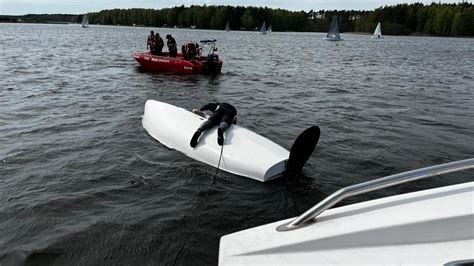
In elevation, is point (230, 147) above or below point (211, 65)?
below

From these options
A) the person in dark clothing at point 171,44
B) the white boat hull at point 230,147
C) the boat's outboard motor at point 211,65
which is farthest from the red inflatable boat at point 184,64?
the white boat hull at point 230,147

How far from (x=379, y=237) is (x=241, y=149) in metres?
4.69

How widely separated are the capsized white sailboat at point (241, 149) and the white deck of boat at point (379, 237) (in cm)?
366

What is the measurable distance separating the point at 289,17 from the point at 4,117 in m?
159

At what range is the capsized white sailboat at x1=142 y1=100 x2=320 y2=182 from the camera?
22.1 ft

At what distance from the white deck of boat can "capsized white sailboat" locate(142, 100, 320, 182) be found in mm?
3662

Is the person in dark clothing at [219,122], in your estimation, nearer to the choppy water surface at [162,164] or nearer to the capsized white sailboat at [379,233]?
the choppy water surface at [162,164]

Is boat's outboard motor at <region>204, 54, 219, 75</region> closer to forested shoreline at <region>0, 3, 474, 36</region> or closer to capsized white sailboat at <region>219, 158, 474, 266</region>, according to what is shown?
capsized white sailboat at <region>219, 158, 474, 266</region>

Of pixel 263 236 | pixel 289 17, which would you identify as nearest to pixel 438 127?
pixel 263 236

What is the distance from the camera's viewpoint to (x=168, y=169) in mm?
7531

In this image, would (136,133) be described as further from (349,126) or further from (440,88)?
(440,88)

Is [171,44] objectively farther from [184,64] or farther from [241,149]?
[241,149]

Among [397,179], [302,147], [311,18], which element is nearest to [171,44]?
[302,147]

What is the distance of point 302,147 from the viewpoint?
263 inches
